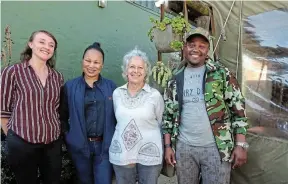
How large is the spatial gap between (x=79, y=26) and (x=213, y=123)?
10.2 ft

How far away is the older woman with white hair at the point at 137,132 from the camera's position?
2.69 metres

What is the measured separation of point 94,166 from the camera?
290 cm

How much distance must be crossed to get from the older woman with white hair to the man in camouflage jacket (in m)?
0.15

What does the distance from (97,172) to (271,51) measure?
214 cm

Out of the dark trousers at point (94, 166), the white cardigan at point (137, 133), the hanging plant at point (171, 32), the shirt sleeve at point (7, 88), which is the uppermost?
the hanging plant at point (171, 32)

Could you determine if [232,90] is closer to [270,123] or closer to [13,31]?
[270,123]

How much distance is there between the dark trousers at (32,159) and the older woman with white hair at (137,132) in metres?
0.48

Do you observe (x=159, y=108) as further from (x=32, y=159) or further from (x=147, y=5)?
(x=147, y=5)

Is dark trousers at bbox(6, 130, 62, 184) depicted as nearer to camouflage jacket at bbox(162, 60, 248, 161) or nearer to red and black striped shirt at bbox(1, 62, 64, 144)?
red and black striped shirt at bbox(1, 62, 64, 144)

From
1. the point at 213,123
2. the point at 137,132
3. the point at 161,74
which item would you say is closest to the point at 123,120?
the point at 137,132

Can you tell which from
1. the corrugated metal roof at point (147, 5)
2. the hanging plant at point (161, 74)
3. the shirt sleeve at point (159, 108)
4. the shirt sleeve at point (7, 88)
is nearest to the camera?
the shirt sleeve at point (7, 88)

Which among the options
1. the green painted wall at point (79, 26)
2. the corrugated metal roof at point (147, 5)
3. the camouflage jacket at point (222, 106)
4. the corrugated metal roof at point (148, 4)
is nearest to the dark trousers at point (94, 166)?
the camouflage jacket at point (222, 106)

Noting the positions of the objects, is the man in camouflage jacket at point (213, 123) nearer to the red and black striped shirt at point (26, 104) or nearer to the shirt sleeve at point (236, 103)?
the shirt sleeve at point (236, 103)

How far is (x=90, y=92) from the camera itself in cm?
290
